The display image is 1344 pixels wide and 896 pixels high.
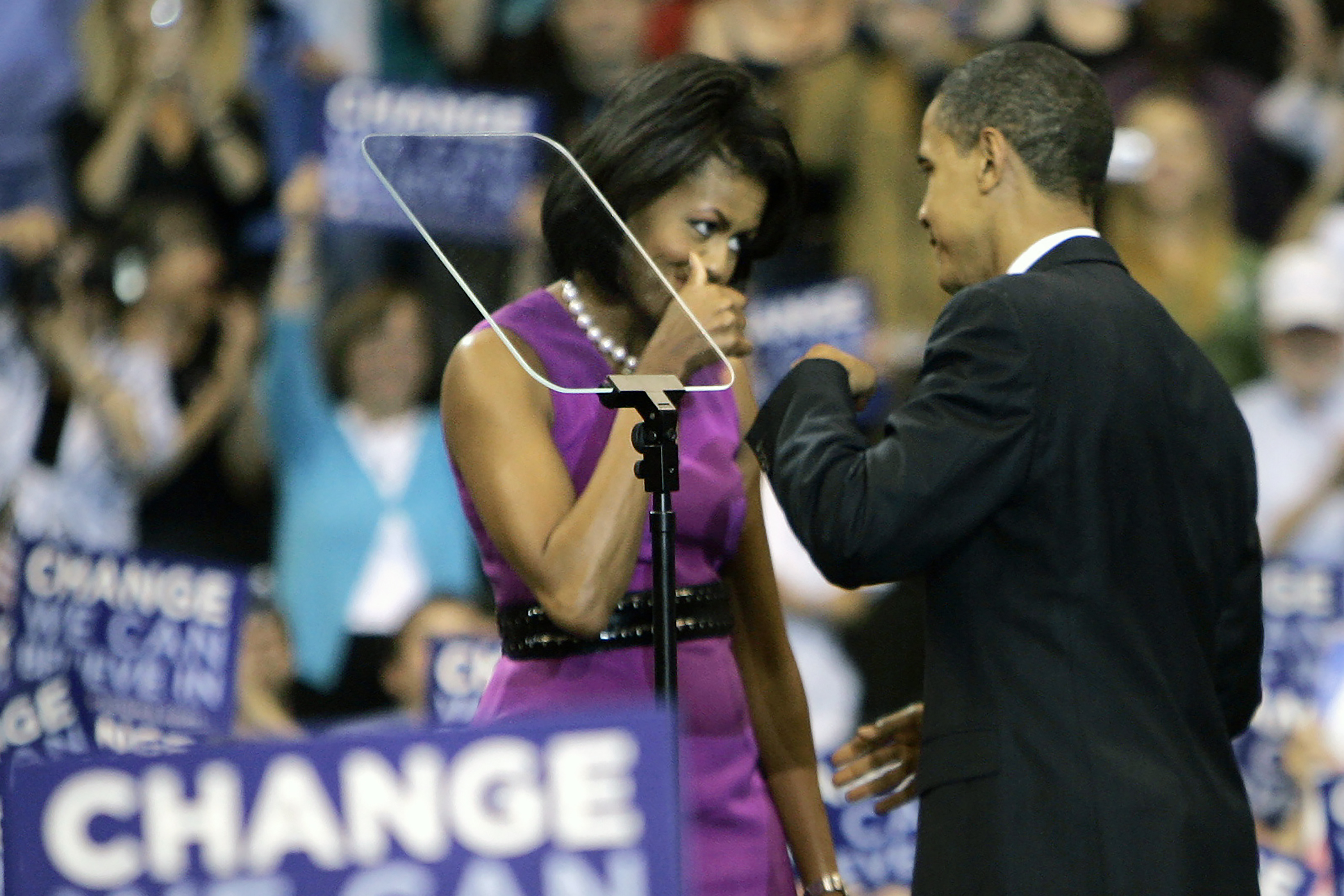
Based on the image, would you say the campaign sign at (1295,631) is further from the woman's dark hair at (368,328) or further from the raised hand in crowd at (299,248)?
the raised hand in crowd at (299,248)

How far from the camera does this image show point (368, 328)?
499cm

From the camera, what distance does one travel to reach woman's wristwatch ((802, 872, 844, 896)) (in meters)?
2.02

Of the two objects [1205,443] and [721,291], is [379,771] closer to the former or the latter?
[721,291]

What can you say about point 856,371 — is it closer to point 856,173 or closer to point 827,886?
point 827,886

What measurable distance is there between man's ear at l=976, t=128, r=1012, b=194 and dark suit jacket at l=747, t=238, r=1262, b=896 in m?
0.14

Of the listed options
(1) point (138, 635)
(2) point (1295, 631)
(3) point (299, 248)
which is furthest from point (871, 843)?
(3) point (299, 248)

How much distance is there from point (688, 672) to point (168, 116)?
4.13 meters

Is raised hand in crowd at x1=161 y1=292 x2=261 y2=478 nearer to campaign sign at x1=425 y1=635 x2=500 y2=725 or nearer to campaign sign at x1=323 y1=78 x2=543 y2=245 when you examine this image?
campaign sign at x1=323 y1=78 x2=543 y2=245

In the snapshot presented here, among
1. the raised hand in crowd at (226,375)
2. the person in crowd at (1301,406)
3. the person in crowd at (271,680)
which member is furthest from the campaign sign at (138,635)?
the person in crowd at (1301,406)

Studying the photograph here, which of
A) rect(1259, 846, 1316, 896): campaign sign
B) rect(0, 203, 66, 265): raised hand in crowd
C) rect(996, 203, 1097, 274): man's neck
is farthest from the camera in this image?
rect(0, 203, 66, 265): raised hand in crowd

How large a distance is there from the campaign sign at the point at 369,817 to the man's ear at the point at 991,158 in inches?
32.7

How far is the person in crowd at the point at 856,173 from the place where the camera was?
476 centimetres

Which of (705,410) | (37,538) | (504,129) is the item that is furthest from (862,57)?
(705,410)

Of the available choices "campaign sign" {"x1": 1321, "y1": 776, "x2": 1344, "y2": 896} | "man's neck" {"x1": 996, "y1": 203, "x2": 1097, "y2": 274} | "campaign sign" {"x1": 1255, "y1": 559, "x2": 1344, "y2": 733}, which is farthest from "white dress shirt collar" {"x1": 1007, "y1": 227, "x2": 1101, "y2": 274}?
"campaign sign" {"x1": 1255, "y1": 559, "x2": 1344, "y2": 733}
